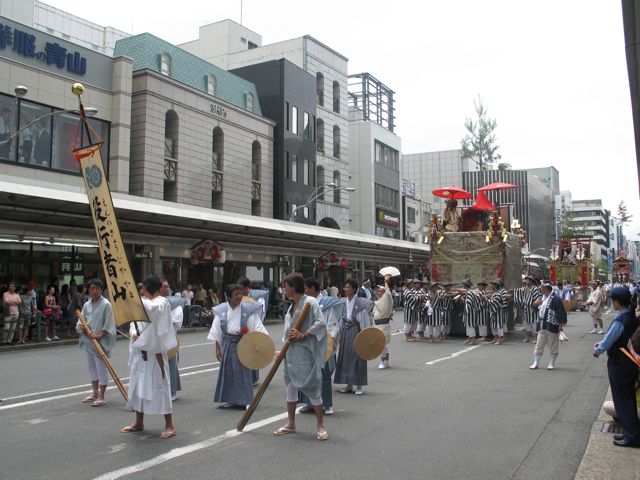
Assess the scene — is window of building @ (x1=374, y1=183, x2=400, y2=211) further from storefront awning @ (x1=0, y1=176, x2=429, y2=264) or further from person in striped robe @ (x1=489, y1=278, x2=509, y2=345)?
person in striped robe @ (x1=489, y1=278, x2=509, y2=345)

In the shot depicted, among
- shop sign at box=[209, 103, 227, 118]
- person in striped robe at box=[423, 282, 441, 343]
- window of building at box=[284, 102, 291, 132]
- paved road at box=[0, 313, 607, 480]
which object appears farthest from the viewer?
window of building at box=[284, 102, 291, 132]

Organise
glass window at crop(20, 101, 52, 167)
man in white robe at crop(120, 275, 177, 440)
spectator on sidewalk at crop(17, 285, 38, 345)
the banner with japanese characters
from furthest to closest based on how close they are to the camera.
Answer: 1. glass window at crop(20, 101, 52, 167)
2. spectator on sidewalk at crop(17, 285, 38, 345)
3. man in white robe at crop(120, 275, 177, 440)
4. the banner with japanese characters

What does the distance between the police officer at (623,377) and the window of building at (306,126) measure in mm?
36971

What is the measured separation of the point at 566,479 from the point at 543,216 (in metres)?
91.8

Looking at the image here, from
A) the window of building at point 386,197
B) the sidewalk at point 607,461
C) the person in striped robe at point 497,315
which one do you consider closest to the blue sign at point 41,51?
the person in striped robe at point 497,315

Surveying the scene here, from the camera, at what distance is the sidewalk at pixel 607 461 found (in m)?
4.97

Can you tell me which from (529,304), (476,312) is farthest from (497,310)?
(529,304)

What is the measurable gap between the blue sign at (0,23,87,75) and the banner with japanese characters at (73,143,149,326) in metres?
20.5

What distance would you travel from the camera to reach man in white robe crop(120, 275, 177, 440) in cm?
637

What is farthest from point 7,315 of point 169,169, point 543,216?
point 543,216

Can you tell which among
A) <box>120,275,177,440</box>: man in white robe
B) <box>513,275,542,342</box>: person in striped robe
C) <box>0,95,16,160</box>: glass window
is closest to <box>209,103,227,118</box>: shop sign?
<box>0,95,16,160</box>: glass window

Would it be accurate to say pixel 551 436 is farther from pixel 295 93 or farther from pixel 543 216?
pixel 543 216

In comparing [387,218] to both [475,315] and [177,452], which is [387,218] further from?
[177,452]

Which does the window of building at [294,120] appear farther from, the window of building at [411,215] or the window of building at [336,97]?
the window of building at [411,215]
